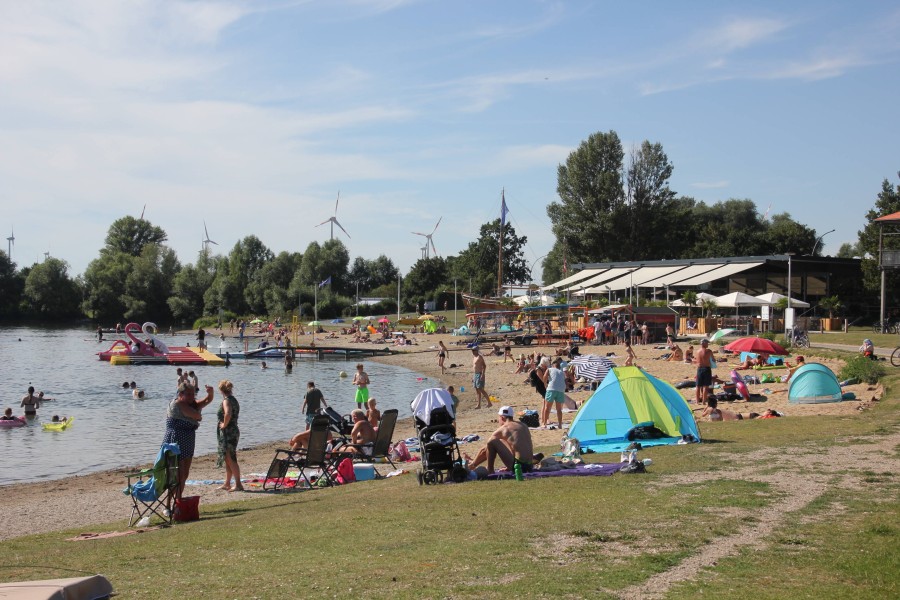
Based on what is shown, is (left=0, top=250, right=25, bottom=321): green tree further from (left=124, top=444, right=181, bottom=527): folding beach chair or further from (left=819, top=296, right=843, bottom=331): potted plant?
(left=124, top=444, right=181, bottom=527): folding beach chair

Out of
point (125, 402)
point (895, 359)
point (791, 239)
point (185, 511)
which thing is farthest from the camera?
point (791, 239)

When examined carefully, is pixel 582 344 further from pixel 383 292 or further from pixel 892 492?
pixel 383 292

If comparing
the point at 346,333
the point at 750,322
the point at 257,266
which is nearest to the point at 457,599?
the point at 750,322

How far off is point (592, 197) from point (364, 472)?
65.6 metres

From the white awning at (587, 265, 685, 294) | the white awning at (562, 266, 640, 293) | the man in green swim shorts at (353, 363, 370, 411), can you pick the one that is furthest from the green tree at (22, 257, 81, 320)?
the man in green swim shorts at (353, 363, 370, 411)

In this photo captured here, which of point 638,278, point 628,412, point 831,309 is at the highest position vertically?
point 638,278

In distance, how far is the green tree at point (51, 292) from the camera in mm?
110188

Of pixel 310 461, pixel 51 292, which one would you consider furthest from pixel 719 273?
pixel 51 292

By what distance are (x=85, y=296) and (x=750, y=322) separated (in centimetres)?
9420

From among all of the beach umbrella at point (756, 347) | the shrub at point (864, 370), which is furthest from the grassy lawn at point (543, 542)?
the beach umbrella at point (756, 347)

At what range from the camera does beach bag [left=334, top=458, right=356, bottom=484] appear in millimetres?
12945

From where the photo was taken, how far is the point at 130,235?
12862cm

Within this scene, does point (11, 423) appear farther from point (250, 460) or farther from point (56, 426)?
point (250, 460)

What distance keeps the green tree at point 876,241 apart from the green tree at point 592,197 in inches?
1136
